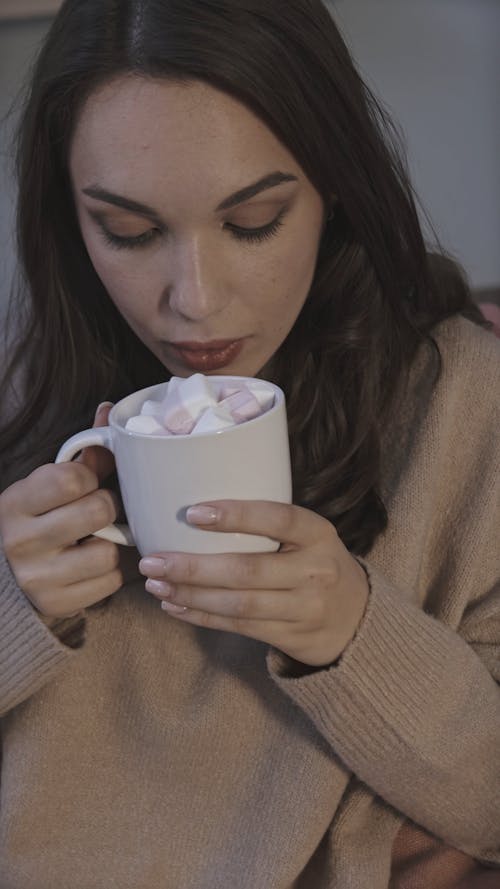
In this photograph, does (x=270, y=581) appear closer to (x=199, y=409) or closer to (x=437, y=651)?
(x=199, y=409)

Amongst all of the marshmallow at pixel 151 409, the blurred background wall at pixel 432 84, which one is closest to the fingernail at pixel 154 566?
the marshmallow at pixel 151 409

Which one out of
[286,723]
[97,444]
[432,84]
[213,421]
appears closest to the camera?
[213,421]

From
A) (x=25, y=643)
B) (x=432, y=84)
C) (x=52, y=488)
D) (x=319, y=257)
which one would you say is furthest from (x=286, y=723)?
(x=432, y=84)

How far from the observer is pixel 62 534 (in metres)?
0.77

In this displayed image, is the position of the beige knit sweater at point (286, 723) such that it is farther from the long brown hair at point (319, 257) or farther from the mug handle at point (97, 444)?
the mug handle at point (97, 444)

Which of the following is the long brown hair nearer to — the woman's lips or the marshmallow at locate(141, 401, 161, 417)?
the woman's lips

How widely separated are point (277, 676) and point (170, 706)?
9.1 inches

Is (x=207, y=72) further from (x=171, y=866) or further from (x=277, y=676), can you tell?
(x=171, y=866)

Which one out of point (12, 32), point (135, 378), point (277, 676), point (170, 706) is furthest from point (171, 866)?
point (12, 32)

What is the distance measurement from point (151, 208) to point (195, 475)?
0.29m

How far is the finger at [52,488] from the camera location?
76 cm

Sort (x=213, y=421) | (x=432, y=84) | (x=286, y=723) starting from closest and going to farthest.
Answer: (x=213, y=421) < (x=286, y=723) < (x=432, y=84)

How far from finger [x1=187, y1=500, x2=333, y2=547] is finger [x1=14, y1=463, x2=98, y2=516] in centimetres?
14

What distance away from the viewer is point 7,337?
1301mm
